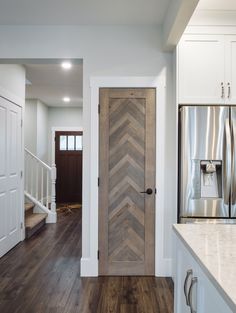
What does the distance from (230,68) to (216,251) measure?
2153 mm

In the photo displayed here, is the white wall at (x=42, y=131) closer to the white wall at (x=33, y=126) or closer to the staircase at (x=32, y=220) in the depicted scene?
the white wall at (x=33, y=126)

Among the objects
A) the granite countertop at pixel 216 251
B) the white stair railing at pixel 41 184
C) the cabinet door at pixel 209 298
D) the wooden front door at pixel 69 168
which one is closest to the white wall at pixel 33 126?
the white stair railing at pixel 41 184

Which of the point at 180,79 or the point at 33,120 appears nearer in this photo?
the point at 180,79

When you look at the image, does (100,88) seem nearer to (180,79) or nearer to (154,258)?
(180,79)

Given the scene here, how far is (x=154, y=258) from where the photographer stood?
320 cm

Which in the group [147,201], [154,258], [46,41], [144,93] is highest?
[46,41]

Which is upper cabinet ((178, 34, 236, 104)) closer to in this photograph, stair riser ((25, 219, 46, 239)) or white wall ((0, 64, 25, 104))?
white wall ((0, 64, 25, 104))

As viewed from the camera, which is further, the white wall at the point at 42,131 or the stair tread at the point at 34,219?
the white wall at the point at 42,131

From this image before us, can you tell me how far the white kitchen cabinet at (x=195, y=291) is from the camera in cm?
100

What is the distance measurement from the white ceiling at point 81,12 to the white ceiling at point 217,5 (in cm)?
33

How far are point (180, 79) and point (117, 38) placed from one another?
2.91 feet

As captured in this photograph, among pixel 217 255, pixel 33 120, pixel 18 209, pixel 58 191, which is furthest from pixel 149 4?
pixel 58 191

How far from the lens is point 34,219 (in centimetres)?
529

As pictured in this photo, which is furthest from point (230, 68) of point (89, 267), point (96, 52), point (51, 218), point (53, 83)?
point (51, 218)
